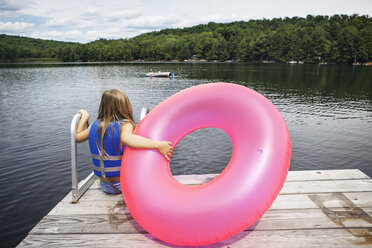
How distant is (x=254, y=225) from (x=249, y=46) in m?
101

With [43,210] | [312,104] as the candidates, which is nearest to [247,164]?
[43,210]

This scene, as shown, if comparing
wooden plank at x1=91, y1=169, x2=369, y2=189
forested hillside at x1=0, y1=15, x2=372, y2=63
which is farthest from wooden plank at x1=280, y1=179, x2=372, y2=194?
forested hillside at x1=0, y1=15, x2=372, y2=63

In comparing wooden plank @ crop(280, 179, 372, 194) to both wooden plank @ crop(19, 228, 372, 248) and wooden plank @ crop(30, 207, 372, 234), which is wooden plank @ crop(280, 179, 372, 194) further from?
wooden plank @ crop(19, 228, 372, 248)

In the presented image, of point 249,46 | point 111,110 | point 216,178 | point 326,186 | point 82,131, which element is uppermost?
point 249,46

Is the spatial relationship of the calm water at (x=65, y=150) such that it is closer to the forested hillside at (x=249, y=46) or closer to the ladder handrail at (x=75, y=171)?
the ladder handrail at (x=75, y=171)

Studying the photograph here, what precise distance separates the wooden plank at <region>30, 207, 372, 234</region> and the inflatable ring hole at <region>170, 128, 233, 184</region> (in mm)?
4844

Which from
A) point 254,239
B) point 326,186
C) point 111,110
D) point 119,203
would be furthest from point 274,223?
point 111,110

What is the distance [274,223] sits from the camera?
7.54 ft

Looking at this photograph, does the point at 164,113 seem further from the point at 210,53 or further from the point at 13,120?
the point at 210,53

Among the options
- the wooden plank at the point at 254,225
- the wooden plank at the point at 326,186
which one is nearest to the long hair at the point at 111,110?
the wooden plank at the point at 254,225

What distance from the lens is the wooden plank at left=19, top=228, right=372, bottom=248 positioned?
2037 millimetres

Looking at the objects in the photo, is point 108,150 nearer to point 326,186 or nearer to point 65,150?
point 326,186

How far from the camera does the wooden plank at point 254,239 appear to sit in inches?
80.2

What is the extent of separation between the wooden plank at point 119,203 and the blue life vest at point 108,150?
0.28 m
